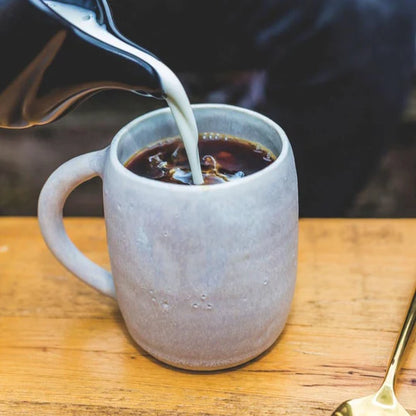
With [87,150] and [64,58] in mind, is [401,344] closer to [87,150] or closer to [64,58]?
[64,58]

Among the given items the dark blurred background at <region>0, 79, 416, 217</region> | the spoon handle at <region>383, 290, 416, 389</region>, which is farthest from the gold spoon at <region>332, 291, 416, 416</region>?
the dark blurred background at <region>0, 79, 416, 217</region>

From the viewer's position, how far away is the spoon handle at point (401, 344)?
679 millimetres

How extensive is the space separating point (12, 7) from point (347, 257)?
21.1 inches

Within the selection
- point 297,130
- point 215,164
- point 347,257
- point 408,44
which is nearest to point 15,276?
point 215,164

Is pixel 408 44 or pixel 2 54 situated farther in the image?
pixel 408 44

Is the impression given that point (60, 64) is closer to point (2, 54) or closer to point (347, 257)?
point (2, 54)

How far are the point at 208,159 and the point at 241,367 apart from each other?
236 mm

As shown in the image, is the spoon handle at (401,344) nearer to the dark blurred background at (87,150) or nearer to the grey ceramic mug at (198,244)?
the grey ceramic mug at (198,244)

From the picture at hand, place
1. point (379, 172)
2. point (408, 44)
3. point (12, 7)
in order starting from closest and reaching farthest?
point (12, 7)
point (408, 44)
point (379, 172)

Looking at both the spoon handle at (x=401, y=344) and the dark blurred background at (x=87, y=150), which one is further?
the dark blurred background at (x=87, y=150)

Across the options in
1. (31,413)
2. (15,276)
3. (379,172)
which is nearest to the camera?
(31,413)

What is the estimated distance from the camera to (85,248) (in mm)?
926

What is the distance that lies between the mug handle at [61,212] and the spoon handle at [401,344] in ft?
1.05

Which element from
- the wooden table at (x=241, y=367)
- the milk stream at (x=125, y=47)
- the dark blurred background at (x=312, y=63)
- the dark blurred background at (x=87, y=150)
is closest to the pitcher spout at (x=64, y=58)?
the milk stream at (x=125, y=47)
